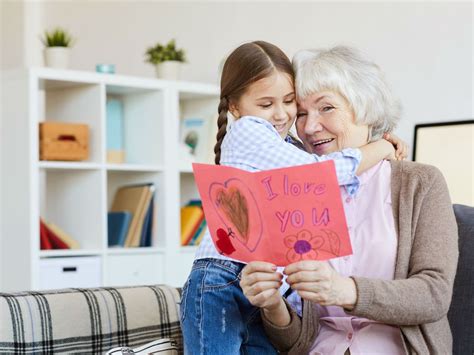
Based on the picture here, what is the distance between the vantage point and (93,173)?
4.12 m

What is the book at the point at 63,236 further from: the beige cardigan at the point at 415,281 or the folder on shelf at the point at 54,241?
the beige cardigan at the point at 415,281

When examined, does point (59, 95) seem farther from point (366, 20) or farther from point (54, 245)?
point (366, 20)

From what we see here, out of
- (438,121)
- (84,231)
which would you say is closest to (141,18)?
(84,231)

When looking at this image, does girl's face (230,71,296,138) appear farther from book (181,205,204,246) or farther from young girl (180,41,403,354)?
book (181,205,204,246)

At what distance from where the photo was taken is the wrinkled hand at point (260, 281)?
155cm

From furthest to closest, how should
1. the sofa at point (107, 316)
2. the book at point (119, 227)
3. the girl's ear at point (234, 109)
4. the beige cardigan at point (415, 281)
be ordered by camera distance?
the book at point (119, 227), the girl's ear at point (234, 109), the sofa at point (107, 316), the beige cardigan at point (415, 281)

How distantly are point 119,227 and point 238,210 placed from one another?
2819mm

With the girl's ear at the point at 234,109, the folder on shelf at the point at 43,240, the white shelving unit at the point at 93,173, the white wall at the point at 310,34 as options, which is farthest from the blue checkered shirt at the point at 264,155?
the folder on shelf at the point at 43,240

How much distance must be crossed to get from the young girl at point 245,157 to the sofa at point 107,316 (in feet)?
0.94

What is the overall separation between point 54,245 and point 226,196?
264cm

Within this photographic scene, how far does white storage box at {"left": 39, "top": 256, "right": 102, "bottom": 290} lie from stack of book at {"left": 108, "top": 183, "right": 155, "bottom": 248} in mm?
263

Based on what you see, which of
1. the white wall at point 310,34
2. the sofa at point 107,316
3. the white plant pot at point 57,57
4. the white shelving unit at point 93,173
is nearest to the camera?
the sofa at point 107,316

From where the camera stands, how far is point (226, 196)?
155 centimetres

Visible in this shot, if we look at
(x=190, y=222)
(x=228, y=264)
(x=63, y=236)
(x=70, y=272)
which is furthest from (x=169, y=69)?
(x=228, y=264)
